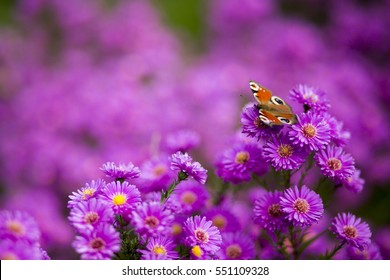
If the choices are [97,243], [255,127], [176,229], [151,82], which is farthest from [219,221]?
[151,82]

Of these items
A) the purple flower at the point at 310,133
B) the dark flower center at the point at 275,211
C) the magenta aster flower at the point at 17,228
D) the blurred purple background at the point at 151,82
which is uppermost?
the blurred purple background at the point at 151,82

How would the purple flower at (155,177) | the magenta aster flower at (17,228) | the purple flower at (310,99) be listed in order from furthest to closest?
the purple flower at (155,177) < the purple flower at (310,99) < the magenta aster flower at (17,228)

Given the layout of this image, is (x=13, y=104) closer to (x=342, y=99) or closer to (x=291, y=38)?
(x=291, y=38)

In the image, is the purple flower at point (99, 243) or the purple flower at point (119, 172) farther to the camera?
the purple flower at point (119, 172)

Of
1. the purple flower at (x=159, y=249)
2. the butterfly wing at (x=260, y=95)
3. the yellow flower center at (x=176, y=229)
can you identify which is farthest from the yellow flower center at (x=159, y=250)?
the butterfly wing at (x=260, y=95)

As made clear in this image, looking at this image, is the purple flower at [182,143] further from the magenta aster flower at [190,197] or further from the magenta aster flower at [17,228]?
the magenta aster flower at [17,228]

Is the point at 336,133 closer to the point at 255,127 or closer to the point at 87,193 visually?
the point at 255,127
